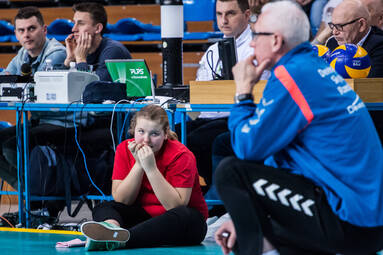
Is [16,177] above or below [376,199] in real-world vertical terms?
below

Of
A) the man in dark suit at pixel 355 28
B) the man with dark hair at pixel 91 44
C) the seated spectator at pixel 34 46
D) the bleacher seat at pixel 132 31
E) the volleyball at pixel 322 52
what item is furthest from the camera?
the bleacher seat at pixel 132 31

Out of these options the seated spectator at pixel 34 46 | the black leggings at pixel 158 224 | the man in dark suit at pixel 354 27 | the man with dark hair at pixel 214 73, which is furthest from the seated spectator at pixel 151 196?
the seated spectator at pixel 34 46

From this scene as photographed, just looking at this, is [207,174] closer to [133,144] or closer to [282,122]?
[133,144]

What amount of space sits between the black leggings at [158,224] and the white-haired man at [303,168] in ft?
2.80

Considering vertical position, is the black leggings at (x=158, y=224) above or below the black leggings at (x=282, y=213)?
below

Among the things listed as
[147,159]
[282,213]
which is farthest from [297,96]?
[147,159]

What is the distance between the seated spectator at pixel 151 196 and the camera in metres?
3.16

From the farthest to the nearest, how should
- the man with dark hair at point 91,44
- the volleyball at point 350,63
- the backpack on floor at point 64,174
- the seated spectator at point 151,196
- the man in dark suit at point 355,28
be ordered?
the man with dark hair at point 91,44, the backpack on floor at point 64,174, the man in dark suit at point 355,28, the volleyball at point 350,63, the seated spectator at point 151,196

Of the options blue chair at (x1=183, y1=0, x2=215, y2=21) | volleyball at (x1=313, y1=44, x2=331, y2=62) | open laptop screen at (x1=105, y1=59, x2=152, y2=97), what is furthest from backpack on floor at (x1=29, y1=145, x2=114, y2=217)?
blue chair at (x1=183, y1=0, x2=215, y2=21)

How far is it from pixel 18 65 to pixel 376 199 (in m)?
3.44

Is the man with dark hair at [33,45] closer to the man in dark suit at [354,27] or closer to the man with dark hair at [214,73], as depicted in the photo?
the man with dark hair at [214,73]

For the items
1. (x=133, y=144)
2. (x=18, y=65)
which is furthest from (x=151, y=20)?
(x=133, y=144)

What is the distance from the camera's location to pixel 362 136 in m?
2.30

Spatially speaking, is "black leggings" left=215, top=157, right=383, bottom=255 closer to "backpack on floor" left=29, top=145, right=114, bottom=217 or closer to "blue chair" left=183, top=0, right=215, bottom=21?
"backpack on floor" left=29, top=145, right=114, bottom=217
